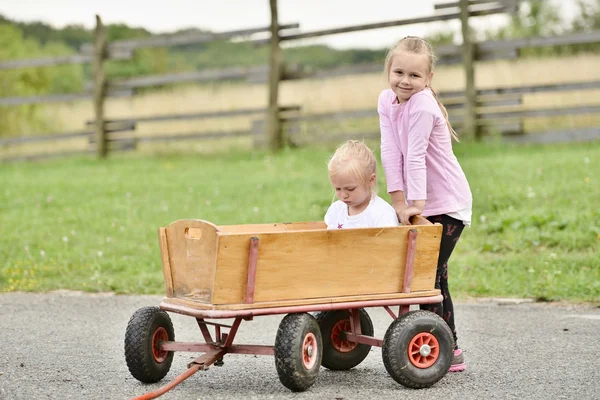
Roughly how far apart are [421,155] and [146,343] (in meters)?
1.63

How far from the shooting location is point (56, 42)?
33.7m

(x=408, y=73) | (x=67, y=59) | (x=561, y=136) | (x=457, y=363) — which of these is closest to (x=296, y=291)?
(x=457, y=363)

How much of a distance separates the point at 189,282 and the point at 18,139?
43.5ft

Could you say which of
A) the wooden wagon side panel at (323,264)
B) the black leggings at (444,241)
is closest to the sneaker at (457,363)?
the black leggings at (444,241)

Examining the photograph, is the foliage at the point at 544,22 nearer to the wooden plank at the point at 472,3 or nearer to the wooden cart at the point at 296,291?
the wooden plank at the point at 472,3

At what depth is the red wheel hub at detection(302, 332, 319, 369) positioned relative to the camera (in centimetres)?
428

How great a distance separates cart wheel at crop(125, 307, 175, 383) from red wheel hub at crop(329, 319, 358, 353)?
2.90 ft

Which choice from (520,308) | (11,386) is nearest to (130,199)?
(520,308)

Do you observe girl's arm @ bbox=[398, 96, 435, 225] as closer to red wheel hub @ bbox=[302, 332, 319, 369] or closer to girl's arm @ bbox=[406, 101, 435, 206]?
girl's arm @ bbox=[406, 101, 435, 206]

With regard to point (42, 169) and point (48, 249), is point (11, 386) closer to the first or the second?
point (48, 249)

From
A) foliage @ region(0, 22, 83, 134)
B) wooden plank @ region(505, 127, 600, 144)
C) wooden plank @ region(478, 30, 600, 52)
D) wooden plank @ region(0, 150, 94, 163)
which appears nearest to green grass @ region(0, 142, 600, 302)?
wooden plank @ region(505, 127, 600, 144)

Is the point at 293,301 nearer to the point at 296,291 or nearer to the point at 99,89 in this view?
the point at 296,291

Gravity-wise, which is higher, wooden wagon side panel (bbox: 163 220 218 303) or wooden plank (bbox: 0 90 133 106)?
wooden plank (bbox: 0 90 133 106)

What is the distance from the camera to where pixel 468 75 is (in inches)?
504
